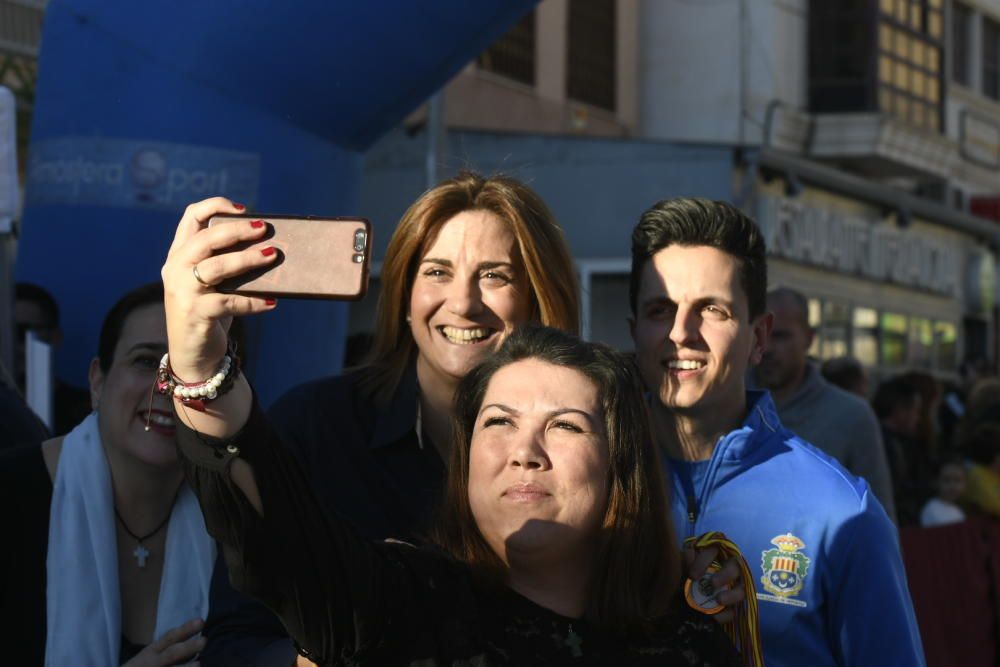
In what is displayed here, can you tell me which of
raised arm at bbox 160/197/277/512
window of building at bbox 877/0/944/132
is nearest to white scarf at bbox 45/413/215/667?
raised arm at bbox 160/197/277/512

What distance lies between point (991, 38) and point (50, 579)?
27423 mm

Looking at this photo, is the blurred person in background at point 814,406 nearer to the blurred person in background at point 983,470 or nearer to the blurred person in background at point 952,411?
the blurred person in background at point 983,470

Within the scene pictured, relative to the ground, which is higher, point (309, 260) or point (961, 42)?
point (961, 42)

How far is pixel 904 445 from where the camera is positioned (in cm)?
922

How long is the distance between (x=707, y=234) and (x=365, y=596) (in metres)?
1.48

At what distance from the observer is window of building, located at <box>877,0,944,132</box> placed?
23359mm

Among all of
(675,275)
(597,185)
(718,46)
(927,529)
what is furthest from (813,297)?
(675,275)

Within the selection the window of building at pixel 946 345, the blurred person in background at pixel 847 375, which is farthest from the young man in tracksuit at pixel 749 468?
the window of building at pixel 946 345

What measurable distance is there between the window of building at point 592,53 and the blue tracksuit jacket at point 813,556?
54.1 feet

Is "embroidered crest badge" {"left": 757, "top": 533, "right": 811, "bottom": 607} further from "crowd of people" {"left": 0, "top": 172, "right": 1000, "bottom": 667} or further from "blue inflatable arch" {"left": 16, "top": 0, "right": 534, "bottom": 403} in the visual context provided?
"blue inflatable arch" {"left": 16, "top": 0, "right": 534, "bottom": 403}

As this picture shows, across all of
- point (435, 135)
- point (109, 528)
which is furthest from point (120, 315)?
point (435, 135)

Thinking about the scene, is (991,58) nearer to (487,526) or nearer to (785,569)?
(785,569)

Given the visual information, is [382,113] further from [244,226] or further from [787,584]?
[244,226]

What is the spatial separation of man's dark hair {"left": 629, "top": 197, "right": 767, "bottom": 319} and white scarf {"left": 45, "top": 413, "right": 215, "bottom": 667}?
126cm
